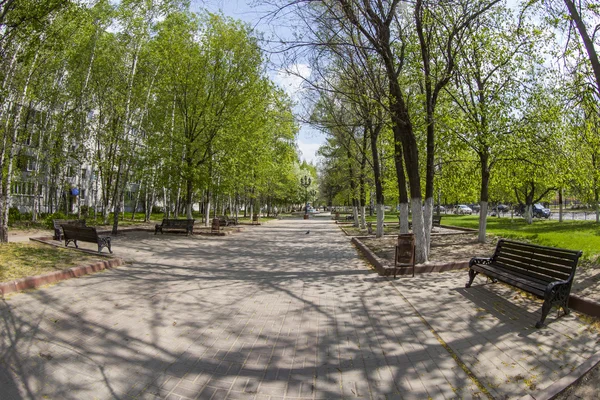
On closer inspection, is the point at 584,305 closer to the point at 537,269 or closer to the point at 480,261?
the point at 537,269

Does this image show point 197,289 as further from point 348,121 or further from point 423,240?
point 348,121

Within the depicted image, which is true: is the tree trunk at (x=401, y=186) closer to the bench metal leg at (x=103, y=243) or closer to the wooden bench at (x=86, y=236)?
the bench metal leg at (x=103, y=243)

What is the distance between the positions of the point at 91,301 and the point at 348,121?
17719 mm

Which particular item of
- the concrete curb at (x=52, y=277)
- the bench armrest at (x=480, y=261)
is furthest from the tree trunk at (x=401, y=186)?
the concrete curb at (x=52, y=277)

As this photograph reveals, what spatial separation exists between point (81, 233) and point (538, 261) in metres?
11.0

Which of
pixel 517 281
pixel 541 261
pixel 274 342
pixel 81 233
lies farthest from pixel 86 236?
pixel 541 261

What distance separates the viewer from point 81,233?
10.1 metres

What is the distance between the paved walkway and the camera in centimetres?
318

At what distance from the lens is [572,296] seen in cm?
525

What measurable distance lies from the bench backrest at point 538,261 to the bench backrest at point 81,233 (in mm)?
9891

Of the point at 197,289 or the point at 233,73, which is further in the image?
the point at 233,73

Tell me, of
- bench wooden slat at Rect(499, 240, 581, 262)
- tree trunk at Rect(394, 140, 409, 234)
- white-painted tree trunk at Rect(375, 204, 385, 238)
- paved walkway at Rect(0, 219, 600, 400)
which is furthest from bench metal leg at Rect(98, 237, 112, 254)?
white-painted tree trunk at Rect(375, 204, 385, 238)

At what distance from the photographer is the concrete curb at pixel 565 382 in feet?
9.73

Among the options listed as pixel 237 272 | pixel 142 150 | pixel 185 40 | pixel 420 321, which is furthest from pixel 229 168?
pixel 420 321
